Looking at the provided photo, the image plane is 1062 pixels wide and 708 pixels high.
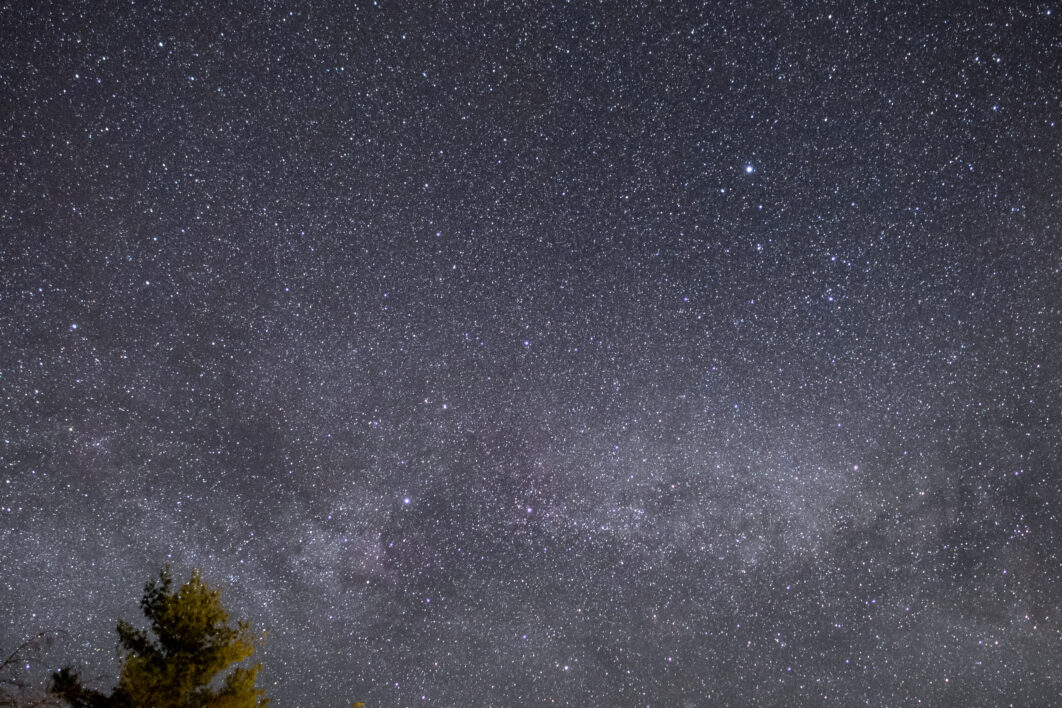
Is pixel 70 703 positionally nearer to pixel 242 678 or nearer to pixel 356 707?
pixel 242 678

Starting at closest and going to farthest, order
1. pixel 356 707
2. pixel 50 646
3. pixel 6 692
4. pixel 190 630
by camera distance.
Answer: pixel 6 692 → pixel 50 646 → pixel 356 707 → pixel 190 630

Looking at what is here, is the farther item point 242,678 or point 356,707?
point 242,678

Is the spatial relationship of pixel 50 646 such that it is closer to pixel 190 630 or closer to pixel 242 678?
pixel 190 630

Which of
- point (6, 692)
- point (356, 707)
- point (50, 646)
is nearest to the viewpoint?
point (6, 692)

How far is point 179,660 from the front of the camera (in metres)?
7.83

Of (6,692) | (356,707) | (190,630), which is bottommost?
(6,692)

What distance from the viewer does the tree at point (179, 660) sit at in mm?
7492

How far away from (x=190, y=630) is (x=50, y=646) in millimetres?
1605

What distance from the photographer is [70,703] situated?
7406mm

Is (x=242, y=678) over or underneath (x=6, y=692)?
over

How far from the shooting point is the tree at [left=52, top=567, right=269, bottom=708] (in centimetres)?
749

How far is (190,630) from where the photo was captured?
800 cm

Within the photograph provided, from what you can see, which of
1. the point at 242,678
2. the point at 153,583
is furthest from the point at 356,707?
the point at 153,583

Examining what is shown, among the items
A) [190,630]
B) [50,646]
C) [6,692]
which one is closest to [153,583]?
[190,630]
